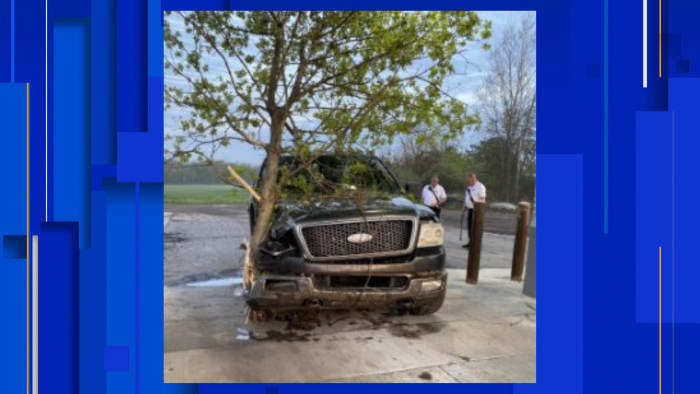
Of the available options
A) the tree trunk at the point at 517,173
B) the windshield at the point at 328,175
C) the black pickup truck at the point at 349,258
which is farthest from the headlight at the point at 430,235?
the tree trunk at the point at 517,173

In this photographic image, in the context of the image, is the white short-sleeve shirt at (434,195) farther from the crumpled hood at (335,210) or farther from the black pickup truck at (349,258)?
the black pickup truck at (349,258)

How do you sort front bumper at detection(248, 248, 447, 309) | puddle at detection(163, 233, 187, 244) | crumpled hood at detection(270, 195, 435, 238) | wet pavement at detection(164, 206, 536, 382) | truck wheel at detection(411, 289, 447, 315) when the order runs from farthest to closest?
puddle at detection(163, 233, 187, 244) < truck wheel at detection(411, 289, 447, 315) < crumpled hood at detection(270, 195, 435, 238) < front bumper at detection(248, 248, 447, 309) < wet pavement at detection(164, 206, 536, 382)

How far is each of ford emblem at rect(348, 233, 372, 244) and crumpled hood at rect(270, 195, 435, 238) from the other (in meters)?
0.18

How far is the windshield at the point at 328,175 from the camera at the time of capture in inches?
185

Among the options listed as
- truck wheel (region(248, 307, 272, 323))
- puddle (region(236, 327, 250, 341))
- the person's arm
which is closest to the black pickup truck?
puddle (region(236, 327, 250, 341))

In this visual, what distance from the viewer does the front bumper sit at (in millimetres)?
4141

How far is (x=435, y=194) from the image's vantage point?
22.7ft

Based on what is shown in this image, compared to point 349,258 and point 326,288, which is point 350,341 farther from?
point 349,258

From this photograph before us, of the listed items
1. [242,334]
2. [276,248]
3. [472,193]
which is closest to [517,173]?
[472,193]

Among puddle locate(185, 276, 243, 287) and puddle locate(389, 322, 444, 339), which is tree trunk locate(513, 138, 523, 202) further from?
puddle locate(185, 276, 243, 287)

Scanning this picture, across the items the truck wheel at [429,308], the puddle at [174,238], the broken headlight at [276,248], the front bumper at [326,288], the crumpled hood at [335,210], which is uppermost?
the crumpled hood at [335,210]

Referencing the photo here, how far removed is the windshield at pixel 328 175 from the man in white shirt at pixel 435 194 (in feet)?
6.20

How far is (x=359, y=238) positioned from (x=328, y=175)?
2.74 ft
